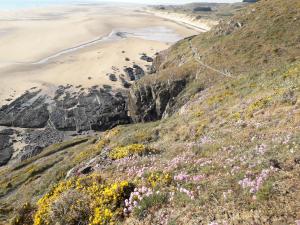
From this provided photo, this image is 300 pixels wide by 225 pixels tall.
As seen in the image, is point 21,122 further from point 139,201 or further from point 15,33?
point 15,33

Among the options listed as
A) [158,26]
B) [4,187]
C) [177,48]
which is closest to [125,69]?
[177,48]

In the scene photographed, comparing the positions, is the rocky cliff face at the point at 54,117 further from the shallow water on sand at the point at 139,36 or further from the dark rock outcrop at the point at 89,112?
the shallow water on sand at the point at 139,36

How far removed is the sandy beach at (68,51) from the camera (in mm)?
74188

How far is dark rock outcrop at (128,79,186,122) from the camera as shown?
4441cm

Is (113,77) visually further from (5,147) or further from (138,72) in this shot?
(5,147)

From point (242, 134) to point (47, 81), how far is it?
6421cm

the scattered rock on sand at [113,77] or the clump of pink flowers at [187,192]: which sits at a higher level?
the clump of pink flowers at [187,192]

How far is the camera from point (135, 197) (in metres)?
11.4

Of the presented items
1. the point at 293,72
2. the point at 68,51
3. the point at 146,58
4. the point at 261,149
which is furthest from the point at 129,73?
the point at 261,149

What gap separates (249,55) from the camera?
1766 inches

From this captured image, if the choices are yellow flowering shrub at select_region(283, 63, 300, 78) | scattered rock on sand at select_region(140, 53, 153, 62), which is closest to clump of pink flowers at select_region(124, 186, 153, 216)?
yellow flowering shrub at select_region(283, 63, 300, 78)

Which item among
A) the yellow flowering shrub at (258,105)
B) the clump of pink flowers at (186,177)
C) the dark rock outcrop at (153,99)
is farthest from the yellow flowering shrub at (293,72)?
the dark rock outcrop at (153,99)

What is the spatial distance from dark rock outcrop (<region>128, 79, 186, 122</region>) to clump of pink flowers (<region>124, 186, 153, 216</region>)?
29.6m

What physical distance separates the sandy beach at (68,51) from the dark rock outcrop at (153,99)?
2183 cm
